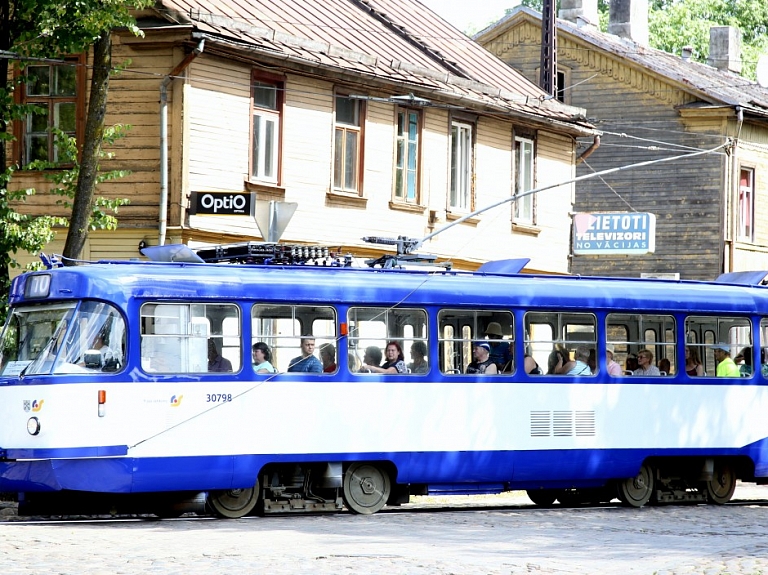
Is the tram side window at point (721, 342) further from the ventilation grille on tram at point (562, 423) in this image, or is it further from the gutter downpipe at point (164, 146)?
the gutter downpipe at point (164, 146)

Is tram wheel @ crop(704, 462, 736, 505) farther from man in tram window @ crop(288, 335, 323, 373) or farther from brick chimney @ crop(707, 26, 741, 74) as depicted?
brick chimney @ crop(707, 26, 741, 74)

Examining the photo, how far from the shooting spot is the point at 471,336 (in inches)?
698

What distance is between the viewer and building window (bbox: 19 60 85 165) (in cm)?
2509

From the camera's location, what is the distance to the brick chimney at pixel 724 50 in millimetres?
50812

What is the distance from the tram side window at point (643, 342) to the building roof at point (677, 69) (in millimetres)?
22305

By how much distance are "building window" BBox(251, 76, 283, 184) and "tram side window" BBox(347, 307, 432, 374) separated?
900cm

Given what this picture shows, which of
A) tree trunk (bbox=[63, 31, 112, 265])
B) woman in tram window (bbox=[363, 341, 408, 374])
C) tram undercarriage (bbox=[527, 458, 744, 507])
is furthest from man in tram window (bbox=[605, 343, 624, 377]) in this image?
tree trunk (bbox=[63, 31, 112, 265])

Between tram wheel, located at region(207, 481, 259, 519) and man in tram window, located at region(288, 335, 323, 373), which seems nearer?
tram wheel, located at region(207, 481, 259, 519)

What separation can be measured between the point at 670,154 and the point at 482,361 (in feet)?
83.2

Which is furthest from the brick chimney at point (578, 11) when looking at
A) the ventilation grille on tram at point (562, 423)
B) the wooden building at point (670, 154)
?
the ventilation grille on tram at point (562, 423)

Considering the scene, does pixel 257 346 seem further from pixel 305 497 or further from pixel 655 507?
pixel 655 507

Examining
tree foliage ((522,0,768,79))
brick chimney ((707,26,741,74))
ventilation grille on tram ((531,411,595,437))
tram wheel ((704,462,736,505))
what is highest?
tree foliage ((522,0,768,79))

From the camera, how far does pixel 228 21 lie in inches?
979

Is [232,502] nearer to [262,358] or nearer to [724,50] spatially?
[262,358]
